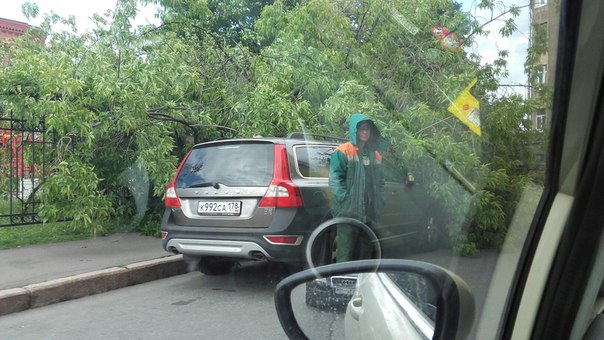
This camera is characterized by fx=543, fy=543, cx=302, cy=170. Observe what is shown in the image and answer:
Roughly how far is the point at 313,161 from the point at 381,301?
12.0 ft

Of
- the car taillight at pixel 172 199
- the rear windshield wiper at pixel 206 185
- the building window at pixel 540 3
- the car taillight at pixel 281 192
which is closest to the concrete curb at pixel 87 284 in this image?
the car taillight at pixel 172 199

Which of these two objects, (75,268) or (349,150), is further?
(75,268)

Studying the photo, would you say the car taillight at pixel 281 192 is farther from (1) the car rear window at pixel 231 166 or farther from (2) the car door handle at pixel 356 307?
(2) the car door handle at pixel 356 307

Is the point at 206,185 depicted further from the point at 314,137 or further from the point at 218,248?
the point at 314,137

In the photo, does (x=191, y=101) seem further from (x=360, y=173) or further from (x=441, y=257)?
(x=441, y=257)

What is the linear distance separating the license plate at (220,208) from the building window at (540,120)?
3939 millimetres

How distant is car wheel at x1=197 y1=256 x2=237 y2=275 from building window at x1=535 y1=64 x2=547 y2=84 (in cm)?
487

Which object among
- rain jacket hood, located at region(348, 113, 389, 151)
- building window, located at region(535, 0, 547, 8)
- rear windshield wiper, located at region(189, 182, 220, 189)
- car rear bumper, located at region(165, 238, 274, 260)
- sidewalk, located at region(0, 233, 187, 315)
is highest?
building window, located at region(535, 0, 547, 8)

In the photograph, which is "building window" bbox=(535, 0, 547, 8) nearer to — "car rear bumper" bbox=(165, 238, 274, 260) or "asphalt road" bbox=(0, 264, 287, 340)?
"asphalt road" bbox=(0, 264, 287, 340)

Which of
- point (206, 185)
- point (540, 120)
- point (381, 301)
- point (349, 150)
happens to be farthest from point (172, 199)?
point (540, 120)

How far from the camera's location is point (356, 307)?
2025 mm

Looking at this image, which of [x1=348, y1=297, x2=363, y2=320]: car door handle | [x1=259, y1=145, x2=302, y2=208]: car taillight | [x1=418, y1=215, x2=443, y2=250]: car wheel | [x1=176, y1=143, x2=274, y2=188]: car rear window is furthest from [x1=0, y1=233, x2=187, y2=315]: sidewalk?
[x1=348, y1=297, x2=363, y2=320]: car door handle

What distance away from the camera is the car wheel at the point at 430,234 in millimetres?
2760

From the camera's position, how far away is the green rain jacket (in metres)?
4.57
